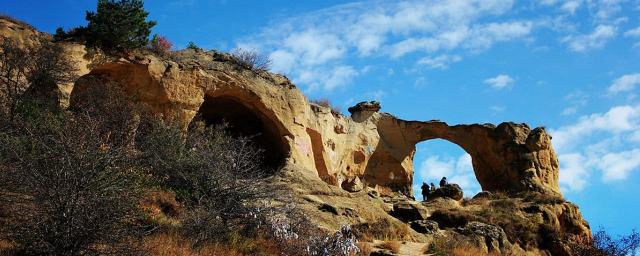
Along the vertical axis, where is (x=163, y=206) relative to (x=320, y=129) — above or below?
below

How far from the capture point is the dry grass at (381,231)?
1387cm

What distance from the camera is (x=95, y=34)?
1728cm

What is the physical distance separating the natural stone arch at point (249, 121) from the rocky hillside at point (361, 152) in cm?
4

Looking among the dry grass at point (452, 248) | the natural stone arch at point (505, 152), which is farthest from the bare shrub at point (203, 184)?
the natural stone arch at point (505, 152)

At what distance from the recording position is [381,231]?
14.3 m

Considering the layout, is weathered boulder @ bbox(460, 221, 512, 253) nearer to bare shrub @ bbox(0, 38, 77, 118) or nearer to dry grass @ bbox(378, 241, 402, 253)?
dry grass @ bbox(378, 241, 402, 253)

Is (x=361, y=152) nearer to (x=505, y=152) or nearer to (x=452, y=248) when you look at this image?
A: (x=505, y=152)

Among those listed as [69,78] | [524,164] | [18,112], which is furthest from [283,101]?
[524,164]

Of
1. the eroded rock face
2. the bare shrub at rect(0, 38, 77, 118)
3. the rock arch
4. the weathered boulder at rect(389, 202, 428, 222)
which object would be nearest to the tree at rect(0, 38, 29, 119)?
the bare shrub at rect(0, 38, 77, 118)

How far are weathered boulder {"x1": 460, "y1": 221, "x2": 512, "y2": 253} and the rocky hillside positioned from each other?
0.04 m

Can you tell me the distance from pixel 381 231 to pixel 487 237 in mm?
3233

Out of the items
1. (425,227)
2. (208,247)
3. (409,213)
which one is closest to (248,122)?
(409,213)

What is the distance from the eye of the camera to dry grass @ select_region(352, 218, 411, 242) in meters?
13.9

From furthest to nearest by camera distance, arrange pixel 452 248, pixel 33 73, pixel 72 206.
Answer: pixel 33 73, pixel 452 248, pixel 72 206
